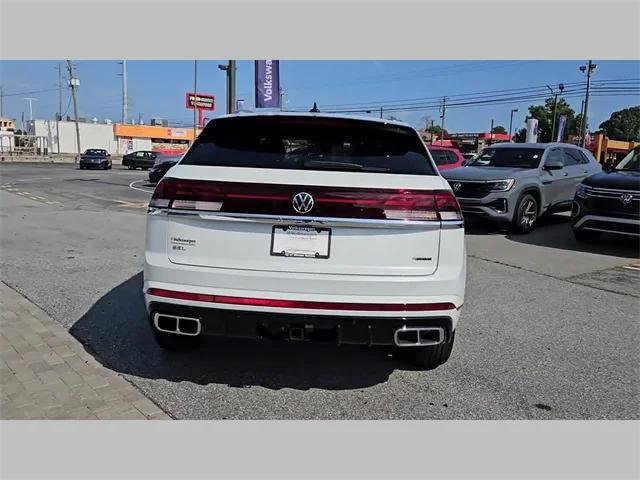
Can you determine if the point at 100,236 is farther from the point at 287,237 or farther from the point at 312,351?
the point at 287,237

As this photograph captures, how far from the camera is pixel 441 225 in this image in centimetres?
294

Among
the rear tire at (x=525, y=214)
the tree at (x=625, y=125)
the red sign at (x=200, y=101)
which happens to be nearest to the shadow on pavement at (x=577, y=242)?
the rear tire at (x=525, y=214)

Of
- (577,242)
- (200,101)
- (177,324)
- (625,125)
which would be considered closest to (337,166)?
(177,324)

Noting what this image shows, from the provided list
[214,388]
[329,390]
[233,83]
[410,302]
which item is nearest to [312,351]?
[329,390]

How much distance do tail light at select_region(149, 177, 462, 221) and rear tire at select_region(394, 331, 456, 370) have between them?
3.40 ft

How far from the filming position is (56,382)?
3.39m

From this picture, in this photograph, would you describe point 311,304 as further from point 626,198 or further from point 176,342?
point 626,198

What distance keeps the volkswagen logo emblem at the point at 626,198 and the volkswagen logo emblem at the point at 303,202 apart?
671cm

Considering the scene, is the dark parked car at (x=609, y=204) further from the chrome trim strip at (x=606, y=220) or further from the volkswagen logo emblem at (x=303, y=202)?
the volkswagen logo emblem at (x=303, y=202)

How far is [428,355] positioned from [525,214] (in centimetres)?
716

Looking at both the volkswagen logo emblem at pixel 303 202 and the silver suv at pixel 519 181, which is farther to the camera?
the silver suv at pixel 519 181

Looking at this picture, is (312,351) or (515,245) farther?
(515,245)

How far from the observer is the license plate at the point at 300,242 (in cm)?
288

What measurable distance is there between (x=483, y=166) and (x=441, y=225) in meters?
8.70
